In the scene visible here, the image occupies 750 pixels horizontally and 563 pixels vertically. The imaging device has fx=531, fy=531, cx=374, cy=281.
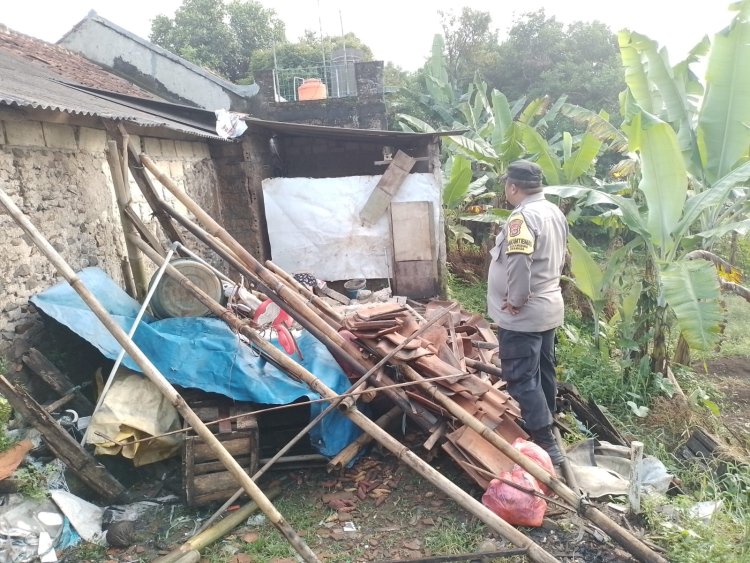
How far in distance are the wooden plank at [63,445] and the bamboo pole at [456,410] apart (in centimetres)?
168

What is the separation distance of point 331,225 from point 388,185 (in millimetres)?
1073

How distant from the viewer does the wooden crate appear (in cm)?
340

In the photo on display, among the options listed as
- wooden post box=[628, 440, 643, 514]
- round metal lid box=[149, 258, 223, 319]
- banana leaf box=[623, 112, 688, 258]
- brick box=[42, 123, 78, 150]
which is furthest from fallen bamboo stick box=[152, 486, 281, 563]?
banana leaf box=[623, 112, 688, 258]

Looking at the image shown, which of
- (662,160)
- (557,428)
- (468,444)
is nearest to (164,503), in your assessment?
(468,444)

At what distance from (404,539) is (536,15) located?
21383mm

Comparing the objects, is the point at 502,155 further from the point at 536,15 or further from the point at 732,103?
the point at 536,15

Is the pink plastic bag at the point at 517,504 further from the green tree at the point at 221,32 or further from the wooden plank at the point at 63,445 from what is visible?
the green tree at the point at 221,32

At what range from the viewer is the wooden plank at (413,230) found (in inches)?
309

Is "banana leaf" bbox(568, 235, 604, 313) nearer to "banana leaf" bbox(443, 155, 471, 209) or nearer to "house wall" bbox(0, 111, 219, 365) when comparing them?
"banana leaf" bbox(443, 155, 471, 209)

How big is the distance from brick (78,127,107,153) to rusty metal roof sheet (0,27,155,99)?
1.98m

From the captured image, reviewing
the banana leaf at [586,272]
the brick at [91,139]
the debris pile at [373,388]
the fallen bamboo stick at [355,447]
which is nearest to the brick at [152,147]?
the brick at [91,139]

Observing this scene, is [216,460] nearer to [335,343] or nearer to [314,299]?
[335,343]

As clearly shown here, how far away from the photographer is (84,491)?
3.43 m

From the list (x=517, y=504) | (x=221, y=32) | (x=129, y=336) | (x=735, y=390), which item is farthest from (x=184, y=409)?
(x=221, y=32)
